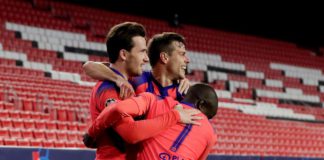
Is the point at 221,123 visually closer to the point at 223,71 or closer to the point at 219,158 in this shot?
the point at 223,71

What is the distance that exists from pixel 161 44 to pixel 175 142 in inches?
35.4

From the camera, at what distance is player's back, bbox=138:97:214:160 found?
9.91ft

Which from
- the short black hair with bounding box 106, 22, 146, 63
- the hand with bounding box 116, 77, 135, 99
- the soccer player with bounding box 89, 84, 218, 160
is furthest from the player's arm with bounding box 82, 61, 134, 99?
the soccer player with bounding box 89, 84, 218, 160

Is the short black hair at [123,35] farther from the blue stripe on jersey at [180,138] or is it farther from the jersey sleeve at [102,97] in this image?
the blue stripe on jersey at [180,138]

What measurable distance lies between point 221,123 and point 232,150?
1.40 meters

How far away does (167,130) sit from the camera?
304 centimetres

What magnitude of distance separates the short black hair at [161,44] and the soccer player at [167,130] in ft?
2.11


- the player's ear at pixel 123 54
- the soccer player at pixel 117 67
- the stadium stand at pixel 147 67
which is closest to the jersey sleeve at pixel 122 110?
the soccer player at pixel 117 67

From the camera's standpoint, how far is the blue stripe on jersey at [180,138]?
303 cm

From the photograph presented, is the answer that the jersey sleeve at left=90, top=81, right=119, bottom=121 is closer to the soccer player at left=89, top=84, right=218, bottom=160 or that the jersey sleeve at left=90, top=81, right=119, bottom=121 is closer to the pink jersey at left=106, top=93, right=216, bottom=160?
the soccer player at left=89, top=84, right=218, bottom=160

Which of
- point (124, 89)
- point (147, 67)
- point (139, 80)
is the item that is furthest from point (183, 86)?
point (147, 67)

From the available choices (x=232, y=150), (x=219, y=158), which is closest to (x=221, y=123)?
(x=232, y=150)

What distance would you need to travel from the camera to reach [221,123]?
15.6 metres

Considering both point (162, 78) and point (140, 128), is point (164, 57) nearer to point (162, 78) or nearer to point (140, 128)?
point (162, 78)
